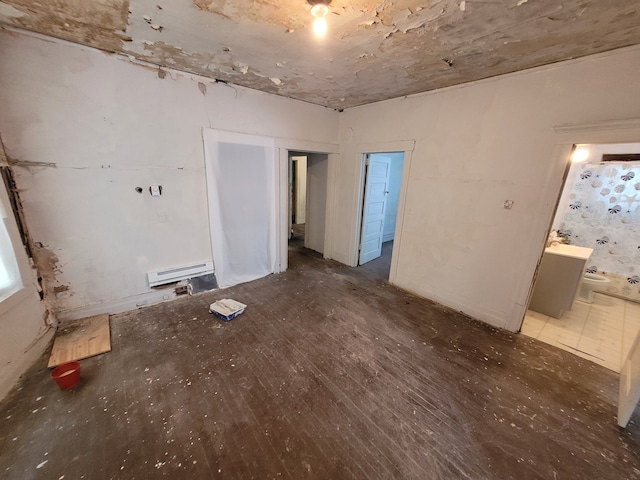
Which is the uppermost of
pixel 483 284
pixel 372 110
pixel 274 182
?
pixel 372 110

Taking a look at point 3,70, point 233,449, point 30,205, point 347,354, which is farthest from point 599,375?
point 3,70

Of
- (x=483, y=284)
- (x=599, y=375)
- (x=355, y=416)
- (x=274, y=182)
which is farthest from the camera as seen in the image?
(x=274, y=182)

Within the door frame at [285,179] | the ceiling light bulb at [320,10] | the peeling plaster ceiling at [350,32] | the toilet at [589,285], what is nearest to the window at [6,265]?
the peeling plaster ceiling at [350,32]

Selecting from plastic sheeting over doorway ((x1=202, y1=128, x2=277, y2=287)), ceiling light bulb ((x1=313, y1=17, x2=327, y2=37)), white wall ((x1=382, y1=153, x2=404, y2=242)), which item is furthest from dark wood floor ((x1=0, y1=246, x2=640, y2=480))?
white wall ((x1=382, y1=153, x2=404, y2=242))

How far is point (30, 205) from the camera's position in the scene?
6.97ft

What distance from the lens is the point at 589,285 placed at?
3.39 meters

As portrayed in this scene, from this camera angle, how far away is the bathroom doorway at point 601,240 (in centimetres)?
287

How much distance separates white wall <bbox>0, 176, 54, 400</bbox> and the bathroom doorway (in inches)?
183

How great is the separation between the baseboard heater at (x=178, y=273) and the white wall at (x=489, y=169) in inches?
106

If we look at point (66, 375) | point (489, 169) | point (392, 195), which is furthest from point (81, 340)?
point (392, 195)

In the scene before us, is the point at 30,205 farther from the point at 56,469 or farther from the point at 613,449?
the point at 613,449

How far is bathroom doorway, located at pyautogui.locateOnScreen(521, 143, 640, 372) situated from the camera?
2865mm

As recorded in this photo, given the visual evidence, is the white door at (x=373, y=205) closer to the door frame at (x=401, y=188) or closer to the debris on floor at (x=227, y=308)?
the door frame at (x=401, y=188)

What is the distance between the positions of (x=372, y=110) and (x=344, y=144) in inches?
27.0
